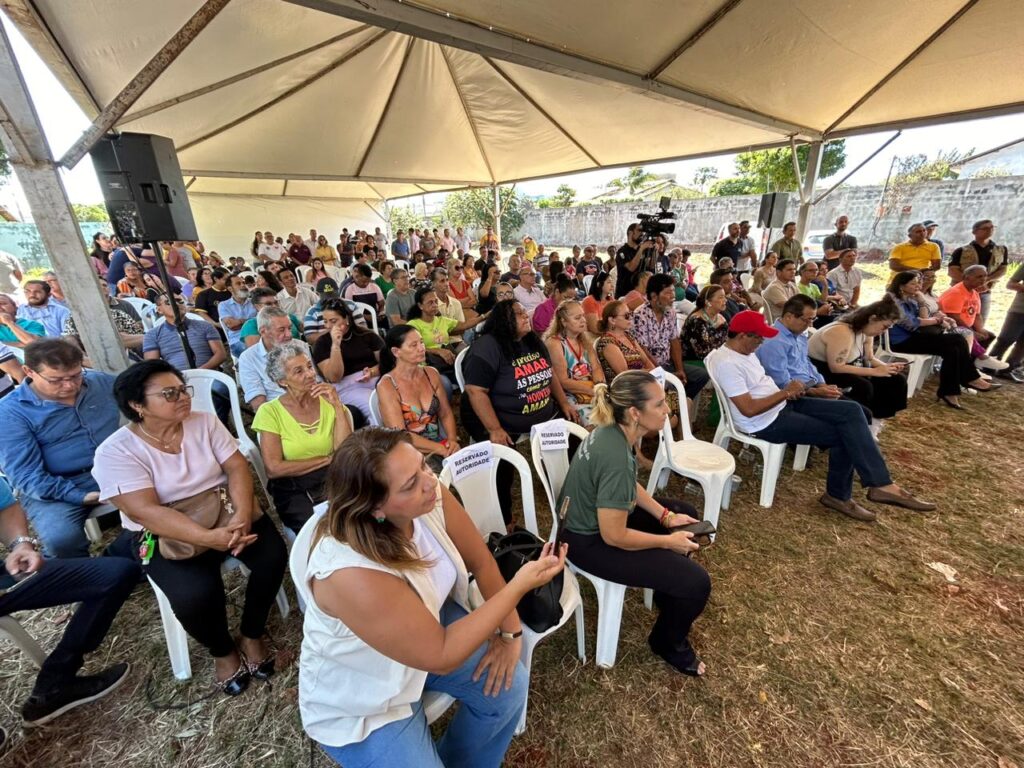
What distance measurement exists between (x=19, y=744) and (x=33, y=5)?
4.08 metres

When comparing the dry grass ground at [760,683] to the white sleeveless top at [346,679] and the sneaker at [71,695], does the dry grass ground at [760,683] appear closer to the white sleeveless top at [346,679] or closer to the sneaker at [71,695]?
the sneaker at [71,695]

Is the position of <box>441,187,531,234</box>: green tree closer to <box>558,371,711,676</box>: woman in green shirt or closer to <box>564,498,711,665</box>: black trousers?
<box>558,371,711,676</box>: woman in green shirt

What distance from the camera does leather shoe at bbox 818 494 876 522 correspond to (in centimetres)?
257

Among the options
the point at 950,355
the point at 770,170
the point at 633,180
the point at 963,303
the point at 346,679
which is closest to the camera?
the point at 346,679

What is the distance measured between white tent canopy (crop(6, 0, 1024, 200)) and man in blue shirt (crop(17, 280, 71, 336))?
70.2 inches

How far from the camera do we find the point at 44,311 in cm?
381

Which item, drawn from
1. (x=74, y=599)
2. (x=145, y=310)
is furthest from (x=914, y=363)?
(x=145, y=310)

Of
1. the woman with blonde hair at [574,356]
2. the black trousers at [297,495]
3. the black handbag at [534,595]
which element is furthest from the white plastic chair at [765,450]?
the black trousers at [297,495]

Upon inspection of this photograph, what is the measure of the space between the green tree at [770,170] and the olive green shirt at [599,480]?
60.2 ft

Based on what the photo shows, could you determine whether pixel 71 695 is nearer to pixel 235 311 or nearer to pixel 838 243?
pixel 235 311

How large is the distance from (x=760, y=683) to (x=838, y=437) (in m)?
1.65

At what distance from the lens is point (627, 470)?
1.54 m

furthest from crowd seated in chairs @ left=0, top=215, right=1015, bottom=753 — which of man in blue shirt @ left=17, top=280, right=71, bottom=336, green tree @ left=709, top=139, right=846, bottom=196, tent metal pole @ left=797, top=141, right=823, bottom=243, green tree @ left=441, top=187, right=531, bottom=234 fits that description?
green tree @ left=441, top=187, right=531, bottom=234

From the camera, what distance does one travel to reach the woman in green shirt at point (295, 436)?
198cm
